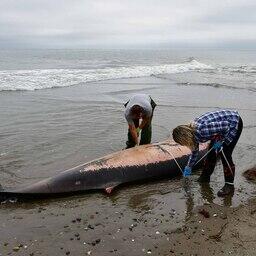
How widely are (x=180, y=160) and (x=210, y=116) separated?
179cm

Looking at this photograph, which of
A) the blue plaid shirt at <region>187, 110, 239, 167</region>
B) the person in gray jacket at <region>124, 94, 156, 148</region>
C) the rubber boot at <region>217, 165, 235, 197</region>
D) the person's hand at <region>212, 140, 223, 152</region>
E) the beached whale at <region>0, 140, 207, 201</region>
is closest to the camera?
the blue plaid shirt at <region>187, 110, 239, 167</region>

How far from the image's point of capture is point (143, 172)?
7441 mm

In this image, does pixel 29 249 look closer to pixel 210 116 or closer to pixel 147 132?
pixel 210 116

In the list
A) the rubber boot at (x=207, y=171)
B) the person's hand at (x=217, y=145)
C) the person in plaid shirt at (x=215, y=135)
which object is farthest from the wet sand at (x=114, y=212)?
the person's hand at (x=217, y=145)

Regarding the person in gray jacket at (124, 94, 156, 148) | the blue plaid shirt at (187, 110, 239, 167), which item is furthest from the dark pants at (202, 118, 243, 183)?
the person in gray jacket at (124, 94, 156, 148)

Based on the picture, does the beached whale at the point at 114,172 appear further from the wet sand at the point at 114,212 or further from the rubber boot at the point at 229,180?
the rubber boot at the point at 229,180

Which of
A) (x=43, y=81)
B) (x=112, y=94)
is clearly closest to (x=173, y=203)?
(x=112, y=94)

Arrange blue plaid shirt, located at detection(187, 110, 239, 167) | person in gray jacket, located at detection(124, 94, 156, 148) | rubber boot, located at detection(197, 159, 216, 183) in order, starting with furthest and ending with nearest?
1. person in gray jacket, located at detection(124, 94, 156, 148)
2. rubber boot, located at detection(197, 159, 216, 183)
3. blue plaid shirt, located at detection(187, 110, 239, 167)

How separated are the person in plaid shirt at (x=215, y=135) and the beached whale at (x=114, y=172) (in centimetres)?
91

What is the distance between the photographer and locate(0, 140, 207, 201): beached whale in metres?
6.46

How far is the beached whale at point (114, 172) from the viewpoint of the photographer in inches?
255

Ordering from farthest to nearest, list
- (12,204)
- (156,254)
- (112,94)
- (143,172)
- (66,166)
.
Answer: (112,94) → (66,166) → (143,172) → (12,204) → (156,254)

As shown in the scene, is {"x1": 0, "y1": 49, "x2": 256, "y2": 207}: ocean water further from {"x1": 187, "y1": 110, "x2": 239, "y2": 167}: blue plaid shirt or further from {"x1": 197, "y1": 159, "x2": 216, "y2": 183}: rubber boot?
{"x1": 187, "y1": 110, "x2": 239, "y2": 167}: blue plaid shirt

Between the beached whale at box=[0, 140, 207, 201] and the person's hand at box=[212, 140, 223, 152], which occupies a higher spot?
the person's hand at box=[212, 140, 223, 152]
